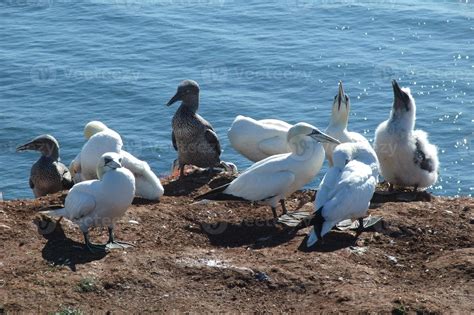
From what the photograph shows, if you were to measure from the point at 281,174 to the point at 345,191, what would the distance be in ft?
3.80

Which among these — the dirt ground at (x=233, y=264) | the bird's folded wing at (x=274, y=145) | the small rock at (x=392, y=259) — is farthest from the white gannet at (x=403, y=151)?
the small rock at (x=392, y=259)

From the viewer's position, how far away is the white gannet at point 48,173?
51.6 feet

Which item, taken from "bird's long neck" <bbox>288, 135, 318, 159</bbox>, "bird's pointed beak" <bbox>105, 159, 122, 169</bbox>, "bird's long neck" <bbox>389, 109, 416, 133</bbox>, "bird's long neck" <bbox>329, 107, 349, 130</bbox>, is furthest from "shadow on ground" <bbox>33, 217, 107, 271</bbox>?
"bird's long neck" <bbox>389, 109, 416, 133</bbox>

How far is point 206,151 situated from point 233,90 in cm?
888

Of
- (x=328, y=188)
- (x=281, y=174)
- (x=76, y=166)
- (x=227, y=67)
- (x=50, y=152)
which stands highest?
(x=328, y=188)

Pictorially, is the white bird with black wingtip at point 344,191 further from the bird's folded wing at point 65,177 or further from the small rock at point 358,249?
the bird's folded wing at point 65,177

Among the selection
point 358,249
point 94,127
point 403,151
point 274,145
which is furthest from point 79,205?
point 403,151

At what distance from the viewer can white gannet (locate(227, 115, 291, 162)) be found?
14.9 meters

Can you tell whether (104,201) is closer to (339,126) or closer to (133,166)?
(133,166)

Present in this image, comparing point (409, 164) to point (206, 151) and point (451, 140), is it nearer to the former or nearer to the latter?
point (206, 151)

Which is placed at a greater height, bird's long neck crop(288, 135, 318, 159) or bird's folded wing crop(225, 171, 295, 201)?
bird's long neck crop(288, 135, 318, 159)

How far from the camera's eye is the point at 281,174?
41.1 ft

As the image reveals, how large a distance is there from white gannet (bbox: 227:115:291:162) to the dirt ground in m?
1.93

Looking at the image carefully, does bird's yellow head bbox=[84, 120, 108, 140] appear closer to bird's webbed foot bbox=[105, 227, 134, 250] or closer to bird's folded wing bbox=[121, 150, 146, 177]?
bird's folded wing bbox=[121, 150, 146, 177]
